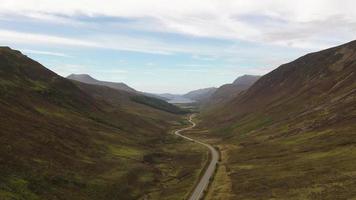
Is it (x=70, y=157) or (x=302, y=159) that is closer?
(x=70, y=157)

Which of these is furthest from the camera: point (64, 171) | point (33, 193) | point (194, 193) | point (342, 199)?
point (64, 171)

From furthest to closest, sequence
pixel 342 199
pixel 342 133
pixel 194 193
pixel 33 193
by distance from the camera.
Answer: pixel 342 133
pixel 194 193
pixel 33 193
pixel 342 199

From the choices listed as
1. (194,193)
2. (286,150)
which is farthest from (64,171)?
(286,150)

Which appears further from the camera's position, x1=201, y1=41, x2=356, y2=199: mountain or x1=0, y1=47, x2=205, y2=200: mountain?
x1=0, y1=47, x2=205, y2=200: mountain

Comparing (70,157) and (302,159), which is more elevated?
(302,159)

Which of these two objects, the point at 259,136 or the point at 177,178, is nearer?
the point at 177,178

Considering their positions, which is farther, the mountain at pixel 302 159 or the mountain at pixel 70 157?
the mountain at pixel 70 157

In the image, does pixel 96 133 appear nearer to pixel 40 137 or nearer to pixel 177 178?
pixel 40 137

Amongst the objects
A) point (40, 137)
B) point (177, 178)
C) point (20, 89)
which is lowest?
point (177, 178)

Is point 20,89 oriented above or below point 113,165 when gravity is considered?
above
